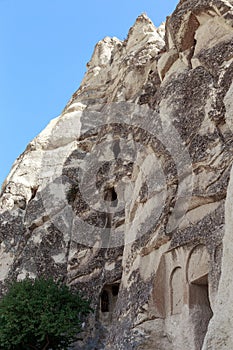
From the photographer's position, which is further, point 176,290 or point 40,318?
point 40,318

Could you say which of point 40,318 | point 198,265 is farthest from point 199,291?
point 40,318

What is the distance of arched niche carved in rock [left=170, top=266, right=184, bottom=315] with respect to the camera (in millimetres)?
7930

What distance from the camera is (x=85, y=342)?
1052cm

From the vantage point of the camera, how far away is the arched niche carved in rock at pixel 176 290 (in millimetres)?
7930

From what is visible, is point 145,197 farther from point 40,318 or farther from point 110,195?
point 110,195

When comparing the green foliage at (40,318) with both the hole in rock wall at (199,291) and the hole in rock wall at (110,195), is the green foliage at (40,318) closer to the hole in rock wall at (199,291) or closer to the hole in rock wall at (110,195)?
the hole in rock wall at (110,195)

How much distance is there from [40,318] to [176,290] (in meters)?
3.18

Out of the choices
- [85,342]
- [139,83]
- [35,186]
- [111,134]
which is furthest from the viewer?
[35,186]

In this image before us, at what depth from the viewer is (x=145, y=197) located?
9648mm

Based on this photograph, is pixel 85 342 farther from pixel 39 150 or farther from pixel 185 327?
pixel 39 150

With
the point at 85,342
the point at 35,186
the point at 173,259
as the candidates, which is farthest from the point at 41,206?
the point at 173,259

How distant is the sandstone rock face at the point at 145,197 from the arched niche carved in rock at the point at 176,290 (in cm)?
2

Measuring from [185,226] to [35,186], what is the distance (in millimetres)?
8648

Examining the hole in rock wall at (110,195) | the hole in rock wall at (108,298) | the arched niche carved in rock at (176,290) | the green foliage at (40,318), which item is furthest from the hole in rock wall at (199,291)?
the hole in rock wall at (110,195)
